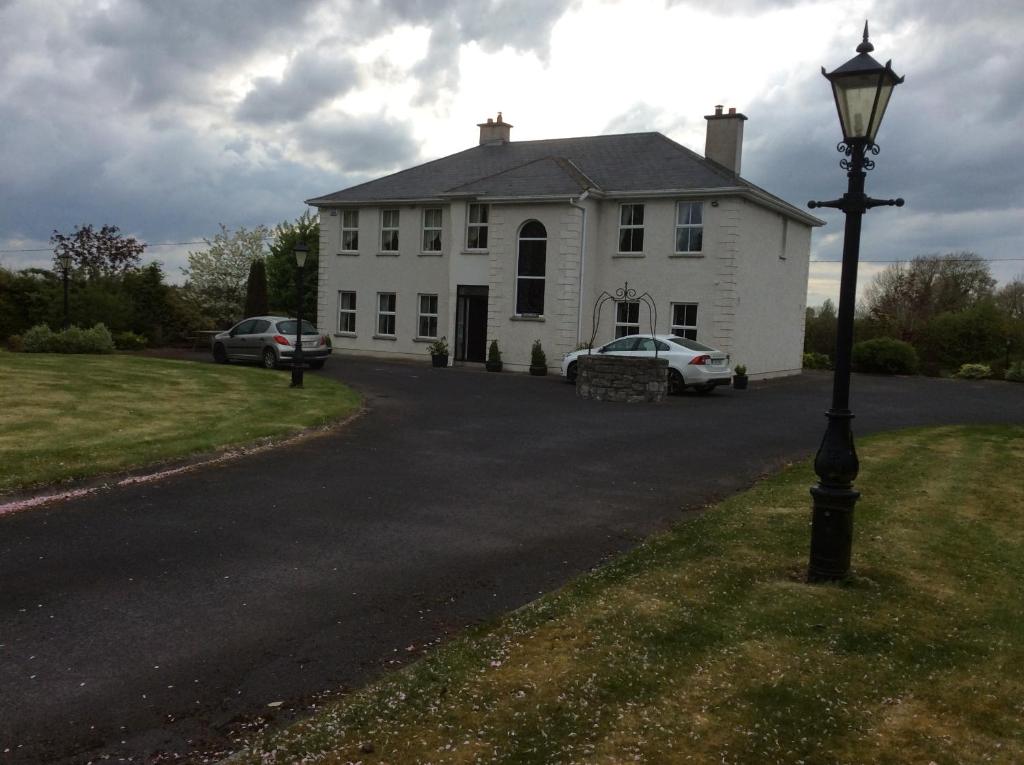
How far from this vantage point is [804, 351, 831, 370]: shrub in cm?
3672

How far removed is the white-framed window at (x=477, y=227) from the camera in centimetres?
2952

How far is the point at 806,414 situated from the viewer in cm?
1781

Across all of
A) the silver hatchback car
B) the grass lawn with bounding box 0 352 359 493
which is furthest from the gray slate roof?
the grass lawn with bounding box 0 352 359 493

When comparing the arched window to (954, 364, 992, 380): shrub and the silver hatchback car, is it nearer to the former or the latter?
the silver hatchback car

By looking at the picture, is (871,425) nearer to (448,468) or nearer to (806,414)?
(806,414)

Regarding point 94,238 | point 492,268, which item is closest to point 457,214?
point 492,268

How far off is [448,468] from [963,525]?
5.85 metres

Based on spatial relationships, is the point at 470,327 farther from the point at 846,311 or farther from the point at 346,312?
the point at 846,311

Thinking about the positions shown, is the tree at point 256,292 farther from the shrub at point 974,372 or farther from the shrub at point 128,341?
the shrub at point 974,372

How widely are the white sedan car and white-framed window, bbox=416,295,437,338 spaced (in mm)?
10514

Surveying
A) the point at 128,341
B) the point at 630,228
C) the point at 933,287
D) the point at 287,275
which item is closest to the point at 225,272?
the point at 287,275

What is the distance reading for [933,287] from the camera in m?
50.2

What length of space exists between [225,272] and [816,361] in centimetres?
3177

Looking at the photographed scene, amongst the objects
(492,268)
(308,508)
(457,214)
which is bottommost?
(308,508)
